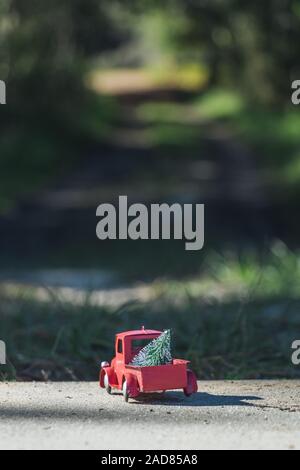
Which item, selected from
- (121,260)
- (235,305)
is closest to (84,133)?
(121,260)

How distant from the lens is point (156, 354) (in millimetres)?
4863

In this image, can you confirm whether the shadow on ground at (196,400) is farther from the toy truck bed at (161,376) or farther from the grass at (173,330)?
the grass at (173,330)

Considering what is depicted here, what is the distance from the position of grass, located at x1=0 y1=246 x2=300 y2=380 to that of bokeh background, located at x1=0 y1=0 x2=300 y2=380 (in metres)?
0.01

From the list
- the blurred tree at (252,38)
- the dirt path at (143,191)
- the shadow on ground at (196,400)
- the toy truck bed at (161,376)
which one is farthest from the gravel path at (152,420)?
the blurred tree at (252,38)

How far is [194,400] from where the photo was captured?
5.14 m

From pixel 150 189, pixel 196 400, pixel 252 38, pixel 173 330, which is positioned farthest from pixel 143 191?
pixel 252 38

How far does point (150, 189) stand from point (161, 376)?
14683 millimetres

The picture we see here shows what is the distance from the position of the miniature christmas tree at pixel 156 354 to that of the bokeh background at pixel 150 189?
153 centimetres

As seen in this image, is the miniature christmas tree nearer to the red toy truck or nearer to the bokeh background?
the red toy truck

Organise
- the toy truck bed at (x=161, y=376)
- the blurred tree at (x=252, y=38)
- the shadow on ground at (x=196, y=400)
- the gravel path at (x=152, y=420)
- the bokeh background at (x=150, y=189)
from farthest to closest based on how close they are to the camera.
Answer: the blurred tree at (x=252, y=38)
the bokeh background at (x=150, y=189)
the shadow on ground at (x=196, y=400)
the toy truck bed at (x=161, y=376)
the gravel path at (x=152, y=420)

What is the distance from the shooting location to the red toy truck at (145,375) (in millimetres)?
4805

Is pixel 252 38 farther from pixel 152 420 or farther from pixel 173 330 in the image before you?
pixel 152 420

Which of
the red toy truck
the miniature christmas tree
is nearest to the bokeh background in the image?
the red toy truck

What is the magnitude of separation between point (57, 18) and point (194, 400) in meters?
27.2
